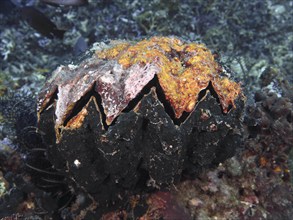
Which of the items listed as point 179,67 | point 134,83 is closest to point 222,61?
point 179,67

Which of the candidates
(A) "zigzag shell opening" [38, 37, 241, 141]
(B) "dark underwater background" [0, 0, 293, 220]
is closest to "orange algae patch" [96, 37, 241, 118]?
(A) "zigzag shell opening" [38, 37, 241, 141]

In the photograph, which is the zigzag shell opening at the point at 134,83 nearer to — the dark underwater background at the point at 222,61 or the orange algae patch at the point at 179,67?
the orange algae patch at the point at 179,67

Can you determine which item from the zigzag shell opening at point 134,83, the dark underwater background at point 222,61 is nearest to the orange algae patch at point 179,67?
the zigzag shell opening at point 134,83

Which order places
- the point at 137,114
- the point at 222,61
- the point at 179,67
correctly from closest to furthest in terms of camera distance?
the point at 137,114, the point at 179,67, the point at 222,61

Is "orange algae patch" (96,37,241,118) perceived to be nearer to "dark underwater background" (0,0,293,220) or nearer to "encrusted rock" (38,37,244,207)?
"encrusted rock" (38,37,244,207)

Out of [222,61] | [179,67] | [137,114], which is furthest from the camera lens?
[222,61]

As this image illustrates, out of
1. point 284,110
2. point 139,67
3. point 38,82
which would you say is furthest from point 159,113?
point 38,82

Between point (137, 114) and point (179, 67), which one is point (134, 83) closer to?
point (137, 114)

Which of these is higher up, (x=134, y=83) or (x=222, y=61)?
(x=134, y=83)
